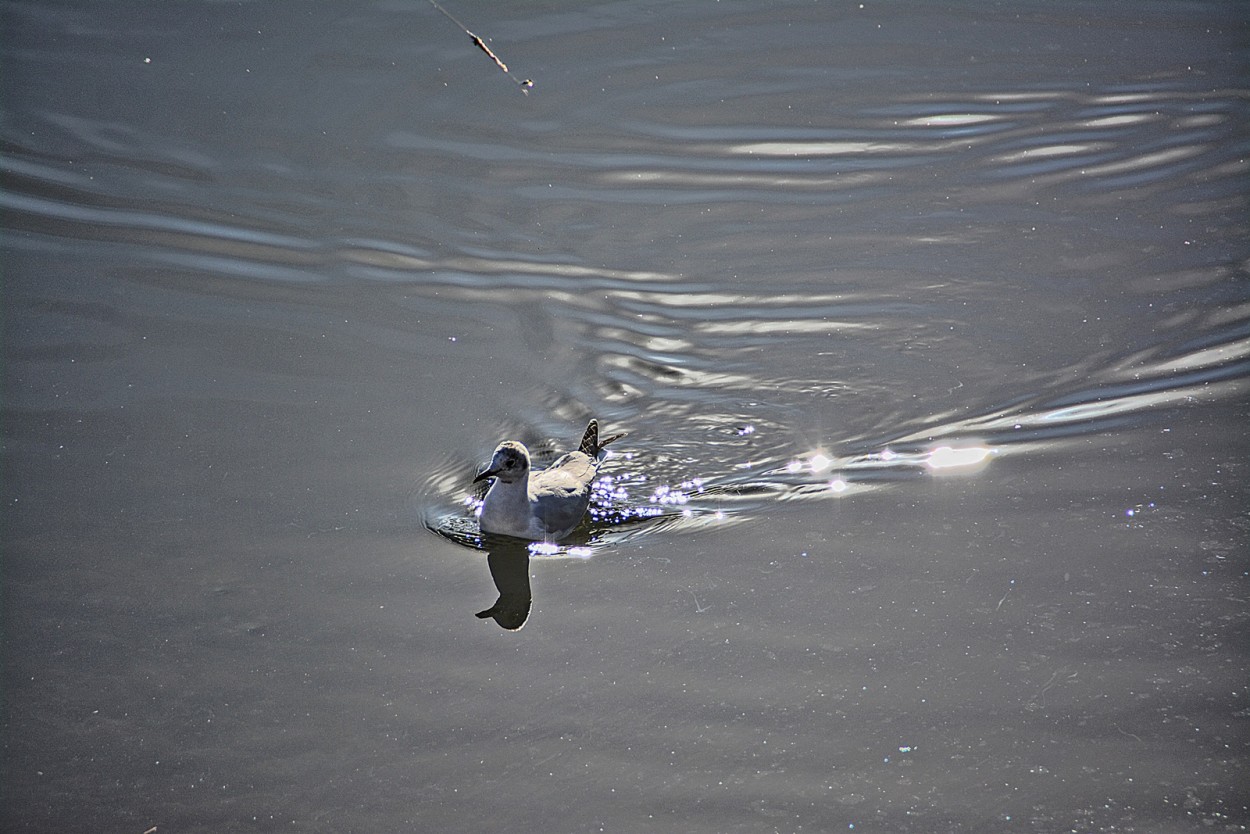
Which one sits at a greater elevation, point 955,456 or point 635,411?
point 635,411

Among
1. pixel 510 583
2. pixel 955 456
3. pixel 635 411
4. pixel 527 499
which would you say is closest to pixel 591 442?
pixel 635 411

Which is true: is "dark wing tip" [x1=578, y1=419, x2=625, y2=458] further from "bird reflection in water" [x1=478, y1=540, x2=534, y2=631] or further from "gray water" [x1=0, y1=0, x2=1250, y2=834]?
"bird reflection in water" [x1=478, y1=540, x2=534, y2=631]

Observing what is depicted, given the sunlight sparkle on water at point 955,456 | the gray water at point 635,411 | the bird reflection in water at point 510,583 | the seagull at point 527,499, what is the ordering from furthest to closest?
the sunlight sparkle on water at point 955,456, the seagull at point 527,499, the bird reflection in water at point 510,583, the gray water at point 635,411

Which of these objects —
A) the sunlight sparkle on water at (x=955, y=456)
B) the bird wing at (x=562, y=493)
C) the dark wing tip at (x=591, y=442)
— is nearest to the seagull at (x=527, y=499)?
the bird wing at (x=562, y=493)

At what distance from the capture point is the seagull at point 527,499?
6066 mm

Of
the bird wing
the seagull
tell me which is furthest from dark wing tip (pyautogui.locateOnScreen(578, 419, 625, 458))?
the seagull

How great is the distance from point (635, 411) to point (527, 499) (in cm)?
110

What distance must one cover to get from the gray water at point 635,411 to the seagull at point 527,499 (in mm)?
114

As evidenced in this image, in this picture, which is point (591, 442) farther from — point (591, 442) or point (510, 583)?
point (510, 583)

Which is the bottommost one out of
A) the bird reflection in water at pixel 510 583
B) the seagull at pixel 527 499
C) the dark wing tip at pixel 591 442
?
the bird reflection in water at pixel 510 583

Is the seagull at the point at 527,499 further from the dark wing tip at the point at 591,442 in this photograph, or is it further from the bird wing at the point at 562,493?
the dark wing tip at the point at 591,442

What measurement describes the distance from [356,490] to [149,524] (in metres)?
0.96

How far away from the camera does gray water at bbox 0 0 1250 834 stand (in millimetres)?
5008

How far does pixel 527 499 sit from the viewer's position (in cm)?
612
